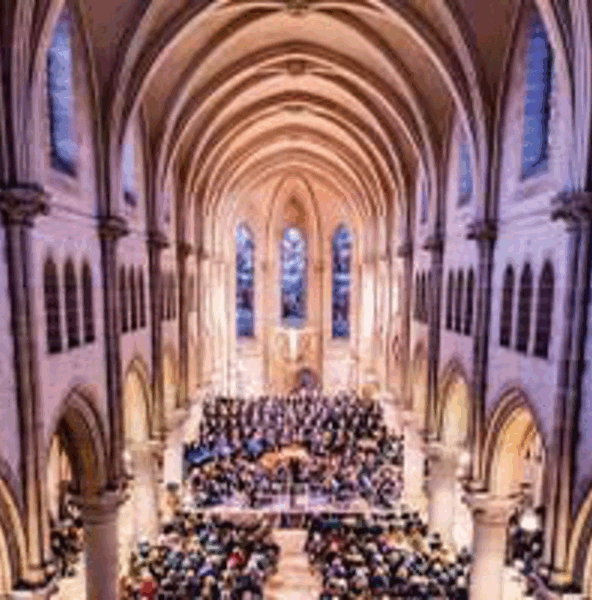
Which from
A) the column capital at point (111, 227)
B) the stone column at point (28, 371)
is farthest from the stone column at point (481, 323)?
the stone column at point (28, 371)

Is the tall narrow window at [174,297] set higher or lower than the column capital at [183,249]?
lower

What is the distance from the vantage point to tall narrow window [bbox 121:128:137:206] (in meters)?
19.3

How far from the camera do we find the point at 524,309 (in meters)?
14.4

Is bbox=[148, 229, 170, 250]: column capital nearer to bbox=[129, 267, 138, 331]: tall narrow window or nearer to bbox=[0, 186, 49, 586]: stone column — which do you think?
bbox=[129, 267, 138, 331]: tall narrow window

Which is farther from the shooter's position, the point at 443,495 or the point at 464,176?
the point at 443,495

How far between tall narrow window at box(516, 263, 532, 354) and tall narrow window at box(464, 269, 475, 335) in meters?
3.40

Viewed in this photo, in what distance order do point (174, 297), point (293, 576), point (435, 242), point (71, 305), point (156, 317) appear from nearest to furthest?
point (71, 305) < point (293, 576) < point (435, 242) < point (156, 317) < point (174, 297)

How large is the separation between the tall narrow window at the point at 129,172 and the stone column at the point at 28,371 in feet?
26.4

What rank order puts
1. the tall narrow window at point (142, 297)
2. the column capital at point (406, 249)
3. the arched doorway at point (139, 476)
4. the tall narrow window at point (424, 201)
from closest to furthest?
the tall narrow window at point (142, 297), the arched doorway at point (139, 476), the tall narrow window at point (424, 201), the column capital at point (406, 249)

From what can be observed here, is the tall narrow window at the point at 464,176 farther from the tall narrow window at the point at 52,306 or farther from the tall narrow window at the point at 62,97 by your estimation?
the tall narrow window at the point at 52,306

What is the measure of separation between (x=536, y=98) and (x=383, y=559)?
1276 centimetres

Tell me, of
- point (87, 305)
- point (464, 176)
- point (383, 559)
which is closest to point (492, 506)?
point (383, 559)

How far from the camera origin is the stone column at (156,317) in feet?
71.6

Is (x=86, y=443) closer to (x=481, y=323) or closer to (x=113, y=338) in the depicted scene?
(x=113, y=338)
